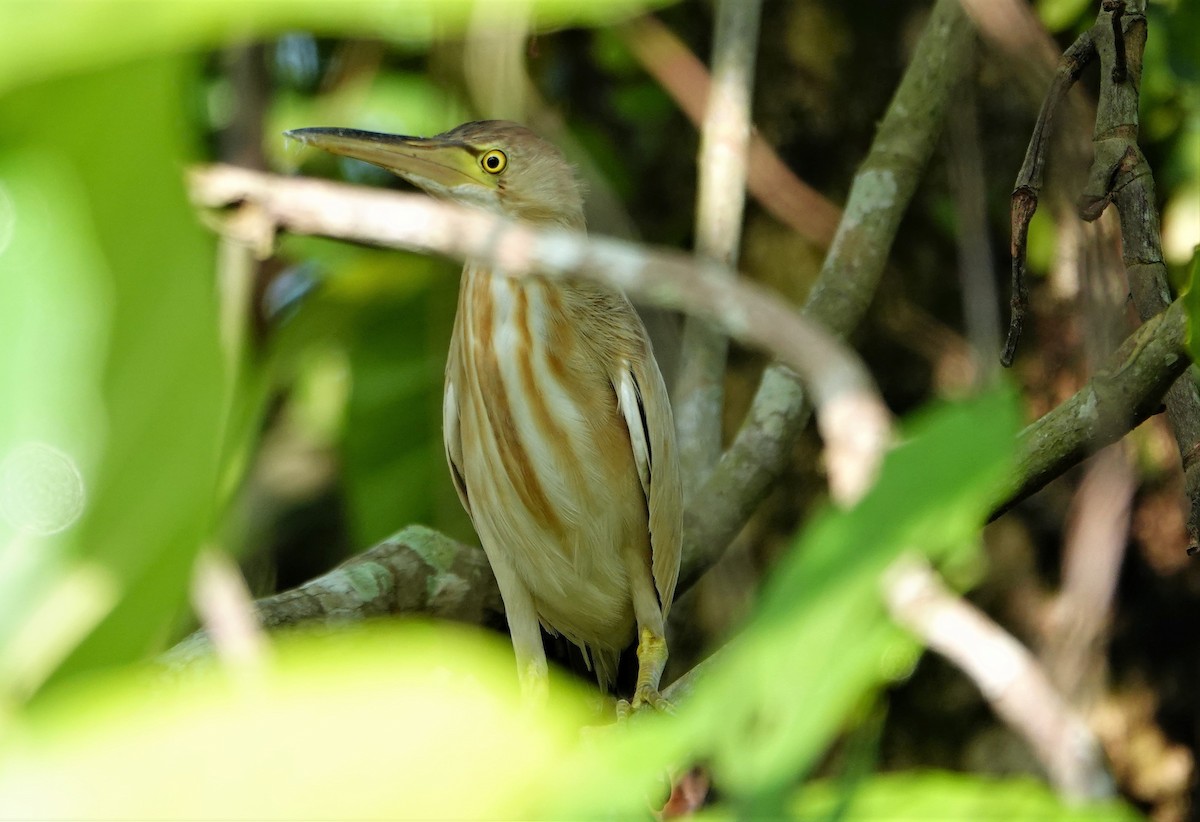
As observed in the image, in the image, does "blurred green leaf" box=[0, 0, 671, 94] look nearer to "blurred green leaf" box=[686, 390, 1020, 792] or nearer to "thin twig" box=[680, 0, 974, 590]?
"blurred green leaf" box=[686, 390, 1020, 792]

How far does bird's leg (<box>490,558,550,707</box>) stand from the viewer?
228 centimetres

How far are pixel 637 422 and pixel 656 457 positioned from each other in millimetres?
70

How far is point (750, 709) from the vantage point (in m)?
0.41

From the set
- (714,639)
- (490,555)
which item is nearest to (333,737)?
(490,555)

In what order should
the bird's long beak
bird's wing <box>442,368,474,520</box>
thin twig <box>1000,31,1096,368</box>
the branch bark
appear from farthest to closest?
bird's wing <box>442,368,474,520</box> → the bird's long beak → the branch bark → thin twig <box>1000,31,1096,368</box>

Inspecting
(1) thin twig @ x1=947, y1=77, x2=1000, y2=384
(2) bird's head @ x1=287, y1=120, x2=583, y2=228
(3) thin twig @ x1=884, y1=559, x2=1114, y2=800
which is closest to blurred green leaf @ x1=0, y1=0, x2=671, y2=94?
(3) thin twig @ x1=884, y1=559, x2=1114, y2=800

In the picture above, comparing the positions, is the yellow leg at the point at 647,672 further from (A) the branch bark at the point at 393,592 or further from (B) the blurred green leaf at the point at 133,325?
(B) the blurred green leaf at the point at 133,325

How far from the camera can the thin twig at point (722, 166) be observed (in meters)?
2.37

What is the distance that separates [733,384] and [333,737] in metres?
2.66

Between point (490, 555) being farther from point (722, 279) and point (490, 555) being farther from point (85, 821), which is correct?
point (85, 821)

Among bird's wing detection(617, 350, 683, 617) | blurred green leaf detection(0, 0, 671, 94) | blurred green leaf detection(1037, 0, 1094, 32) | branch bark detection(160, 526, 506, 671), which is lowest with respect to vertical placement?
branch bark detection(160, 526, 506, 671)

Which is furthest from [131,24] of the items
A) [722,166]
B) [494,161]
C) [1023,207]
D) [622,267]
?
[722,166]

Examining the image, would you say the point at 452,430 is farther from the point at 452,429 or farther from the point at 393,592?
the point at 393,592

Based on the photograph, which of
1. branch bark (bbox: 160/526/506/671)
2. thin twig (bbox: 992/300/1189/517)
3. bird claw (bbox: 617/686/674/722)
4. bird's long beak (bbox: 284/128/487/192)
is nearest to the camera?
thin twig (bbox: 992/300/1189/517)
